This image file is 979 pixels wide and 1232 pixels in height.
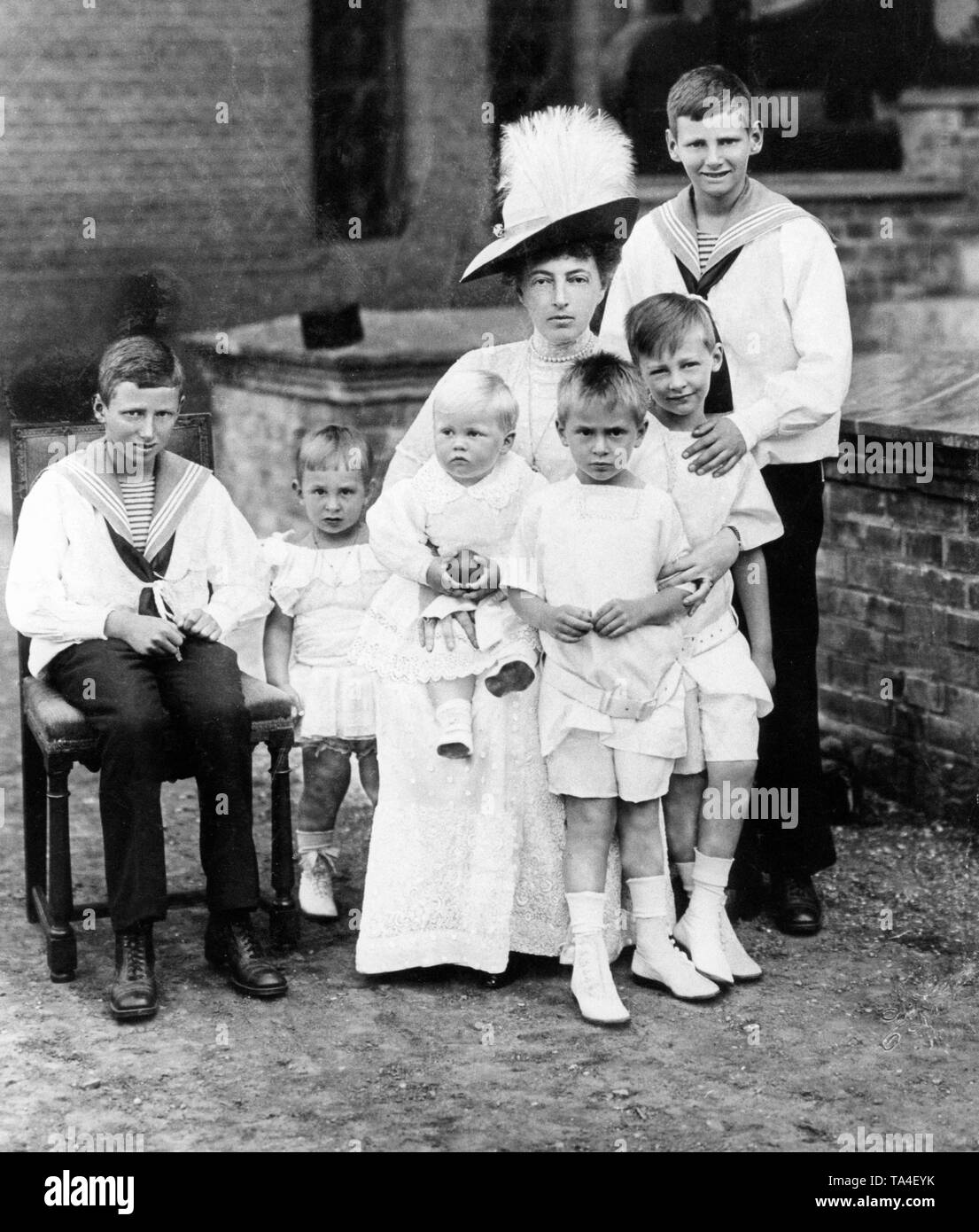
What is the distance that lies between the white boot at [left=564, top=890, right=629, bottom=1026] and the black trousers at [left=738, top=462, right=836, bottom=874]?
689mm

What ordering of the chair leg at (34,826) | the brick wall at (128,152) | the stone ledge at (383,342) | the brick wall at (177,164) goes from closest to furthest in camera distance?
the chair leg at (34,826)
the stone ledge at (383,342)
the brick wall at (177,164)
the brick wall at (128,152)

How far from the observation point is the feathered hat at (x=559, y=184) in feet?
14.4

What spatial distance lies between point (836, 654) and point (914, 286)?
428 cm

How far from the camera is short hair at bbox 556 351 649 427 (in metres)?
4.05

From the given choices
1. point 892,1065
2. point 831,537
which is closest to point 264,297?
point 831,537

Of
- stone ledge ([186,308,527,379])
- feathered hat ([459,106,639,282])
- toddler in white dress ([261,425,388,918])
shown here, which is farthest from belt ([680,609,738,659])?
stone ledge ([186,308,527,379])

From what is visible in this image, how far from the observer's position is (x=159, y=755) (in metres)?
4.12

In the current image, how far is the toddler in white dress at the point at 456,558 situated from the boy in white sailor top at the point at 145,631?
0.40 metres

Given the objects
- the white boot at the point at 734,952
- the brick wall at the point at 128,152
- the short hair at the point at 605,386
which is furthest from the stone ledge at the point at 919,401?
the brick wall at the point at 128,152

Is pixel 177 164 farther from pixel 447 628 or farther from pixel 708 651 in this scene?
pixel 708 651

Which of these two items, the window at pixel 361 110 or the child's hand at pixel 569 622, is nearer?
the child's hand at pixel 569 622

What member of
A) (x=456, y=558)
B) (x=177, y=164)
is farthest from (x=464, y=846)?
(x=177, y=164)

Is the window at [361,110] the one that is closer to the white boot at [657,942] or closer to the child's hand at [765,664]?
the child's hand at [765,664]
